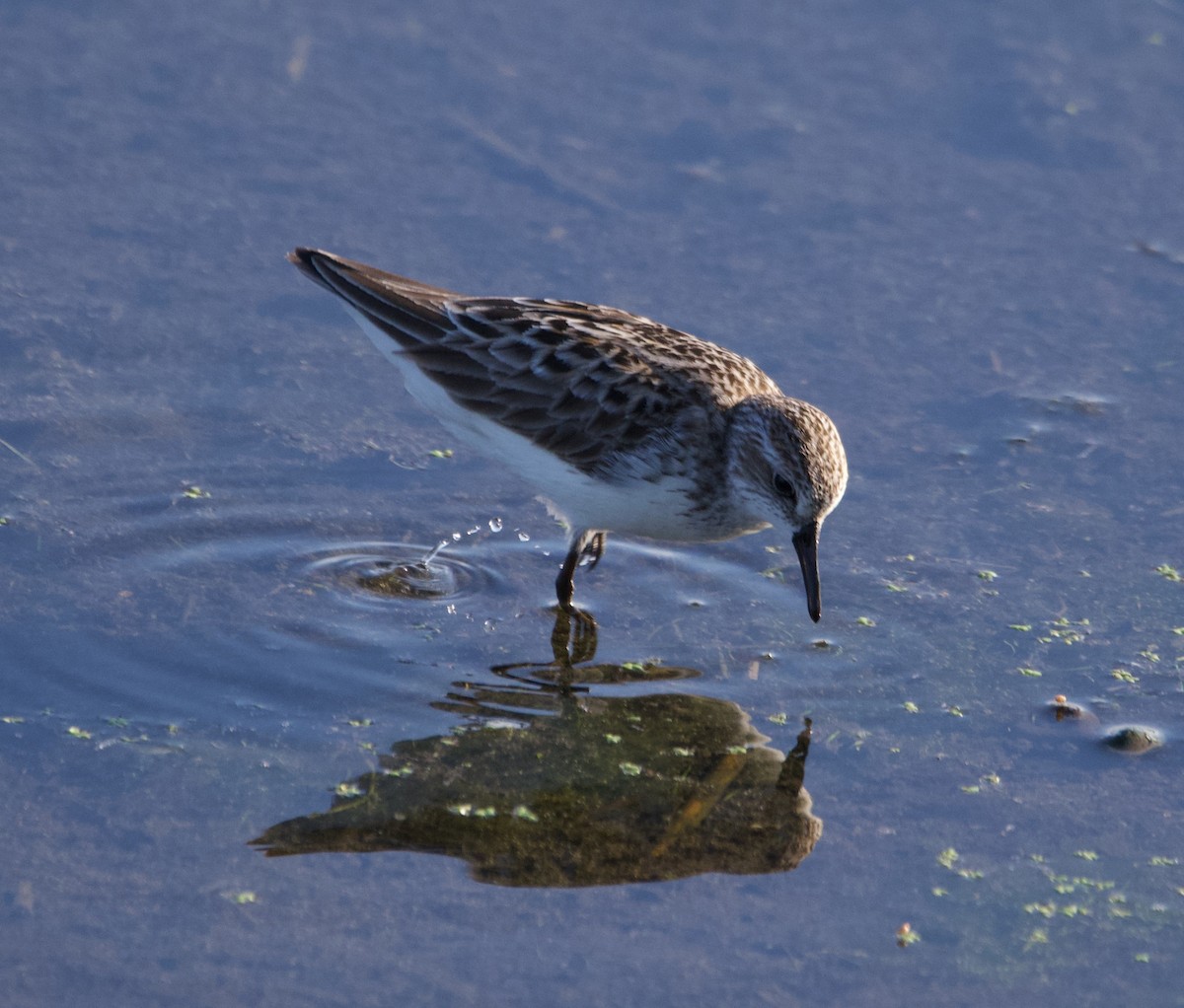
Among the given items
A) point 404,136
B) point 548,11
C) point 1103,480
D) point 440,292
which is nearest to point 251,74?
point 404,136

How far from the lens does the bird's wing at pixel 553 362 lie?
25.5 ft

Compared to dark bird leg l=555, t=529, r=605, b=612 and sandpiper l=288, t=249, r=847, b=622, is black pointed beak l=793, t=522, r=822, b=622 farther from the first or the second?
dark bird leg l=555, t=529, r=605, b=612

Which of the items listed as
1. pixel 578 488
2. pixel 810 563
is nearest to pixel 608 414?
pixel 578 488

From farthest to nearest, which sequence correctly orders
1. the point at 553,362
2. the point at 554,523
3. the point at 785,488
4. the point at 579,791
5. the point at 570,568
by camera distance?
1. the point at 554,523
2. the point at 570,568
3. the point at 553,362
4. the point at 785,488
5. the point at 579,791

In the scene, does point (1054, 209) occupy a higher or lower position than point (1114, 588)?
higher

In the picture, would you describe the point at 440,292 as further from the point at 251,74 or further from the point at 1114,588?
the point at 251,74

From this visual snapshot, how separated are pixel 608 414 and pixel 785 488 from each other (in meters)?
0.89

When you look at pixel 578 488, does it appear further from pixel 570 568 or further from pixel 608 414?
pixel 570 568

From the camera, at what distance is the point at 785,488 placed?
24.4 feet

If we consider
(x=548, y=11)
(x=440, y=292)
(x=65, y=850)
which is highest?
(x=548, y=11)

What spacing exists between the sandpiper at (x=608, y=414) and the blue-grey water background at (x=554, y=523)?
1.89 ft

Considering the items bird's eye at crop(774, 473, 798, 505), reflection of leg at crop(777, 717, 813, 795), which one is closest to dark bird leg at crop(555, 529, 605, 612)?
bird's eye at crop(774, 473, 798, 505)

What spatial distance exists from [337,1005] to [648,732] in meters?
2.04

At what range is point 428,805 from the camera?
6527 mm
